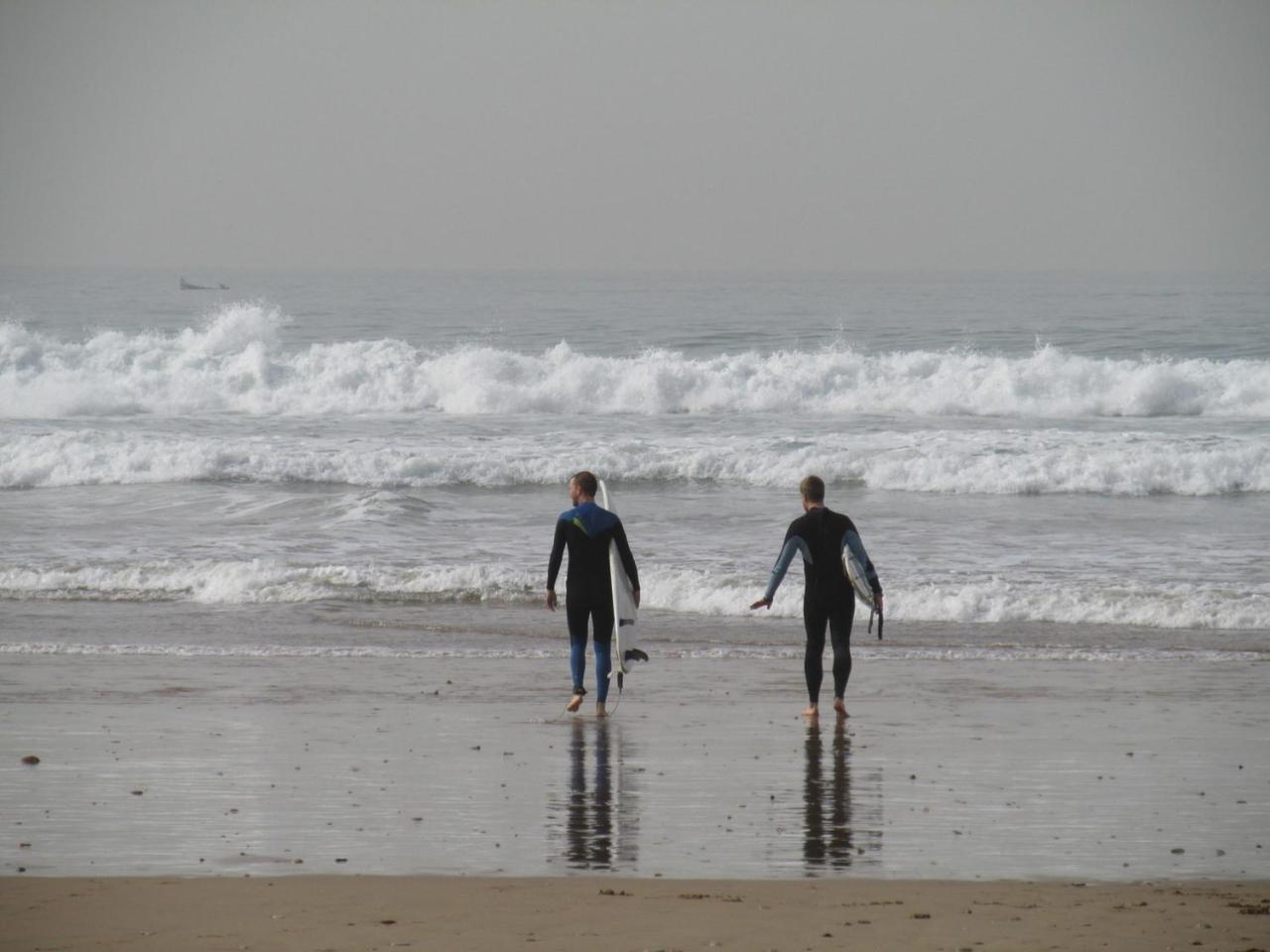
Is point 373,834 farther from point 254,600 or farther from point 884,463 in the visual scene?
point 884,463

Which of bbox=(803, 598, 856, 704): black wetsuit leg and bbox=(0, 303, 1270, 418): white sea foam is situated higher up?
bbox=(0, 303, 1270, 418): white sea foam

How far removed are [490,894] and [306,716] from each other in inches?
168

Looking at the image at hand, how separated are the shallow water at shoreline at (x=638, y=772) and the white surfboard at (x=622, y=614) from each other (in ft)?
1.11

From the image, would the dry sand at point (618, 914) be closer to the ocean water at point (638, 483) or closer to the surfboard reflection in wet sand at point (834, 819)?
the surfboard reflection in wet sand at point (834, 819)

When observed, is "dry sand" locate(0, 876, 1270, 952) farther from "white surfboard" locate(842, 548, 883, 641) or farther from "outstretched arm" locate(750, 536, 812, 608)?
"white surfboard" locate(842, 548, 883, 641)

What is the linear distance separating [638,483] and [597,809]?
1711 cm

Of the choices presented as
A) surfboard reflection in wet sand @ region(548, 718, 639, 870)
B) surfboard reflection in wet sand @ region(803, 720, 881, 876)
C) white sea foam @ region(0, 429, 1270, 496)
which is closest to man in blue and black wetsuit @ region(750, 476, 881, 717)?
surfboard reflection in wet sand @ region(803, 720, 881, 876)

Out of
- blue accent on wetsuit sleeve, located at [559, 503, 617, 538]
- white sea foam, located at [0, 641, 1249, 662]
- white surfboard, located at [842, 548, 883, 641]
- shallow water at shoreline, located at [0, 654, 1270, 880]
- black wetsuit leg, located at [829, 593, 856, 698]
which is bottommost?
white sea foam, located at [0, 641, 1249, 662]

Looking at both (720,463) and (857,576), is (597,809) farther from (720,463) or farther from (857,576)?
(720,463)

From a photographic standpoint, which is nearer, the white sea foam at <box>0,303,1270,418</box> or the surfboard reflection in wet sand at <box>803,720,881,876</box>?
the surfboard reflection in wet sand at <box>803,720,881,876</box>

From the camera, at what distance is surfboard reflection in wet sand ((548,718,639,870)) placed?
249 inches

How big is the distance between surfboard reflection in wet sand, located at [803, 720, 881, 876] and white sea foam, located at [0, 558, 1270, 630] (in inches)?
237

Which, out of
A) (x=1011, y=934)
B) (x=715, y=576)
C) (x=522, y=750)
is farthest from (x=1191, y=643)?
(x=1011, y=934)

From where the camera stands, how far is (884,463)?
24.2 metres
